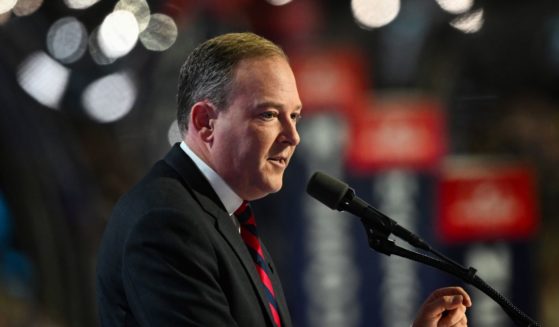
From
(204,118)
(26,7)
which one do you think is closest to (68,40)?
(26,7)

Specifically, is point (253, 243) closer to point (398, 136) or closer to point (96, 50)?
point (96, 50)

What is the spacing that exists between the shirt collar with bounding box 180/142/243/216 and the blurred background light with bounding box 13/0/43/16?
2434 millimetres

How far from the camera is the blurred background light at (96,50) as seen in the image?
12.6 ft

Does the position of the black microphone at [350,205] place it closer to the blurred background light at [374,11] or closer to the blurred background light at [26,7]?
the blurred background light at [26,7]

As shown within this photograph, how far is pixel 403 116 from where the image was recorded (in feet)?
14.9

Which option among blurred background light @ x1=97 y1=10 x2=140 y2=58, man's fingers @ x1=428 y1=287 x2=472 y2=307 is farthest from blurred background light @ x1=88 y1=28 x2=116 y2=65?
man's fingers @ x1=428 y1=287 x2=472 y2=307

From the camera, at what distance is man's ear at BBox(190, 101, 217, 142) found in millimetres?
1461

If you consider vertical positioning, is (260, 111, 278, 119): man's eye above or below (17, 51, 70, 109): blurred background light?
above

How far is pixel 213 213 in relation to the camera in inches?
55.4

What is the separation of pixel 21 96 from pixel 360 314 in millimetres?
1967

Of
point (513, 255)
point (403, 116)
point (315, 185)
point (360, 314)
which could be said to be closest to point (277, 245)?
point (360, 314)

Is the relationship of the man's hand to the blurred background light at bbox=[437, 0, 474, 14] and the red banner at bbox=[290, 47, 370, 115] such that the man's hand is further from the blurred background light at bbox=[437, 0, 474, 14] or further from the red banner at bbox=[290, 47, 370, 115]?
the blurred background light at bbox=[437, 0, 474, 14]

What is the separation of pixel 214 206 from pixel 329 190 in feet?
0.59

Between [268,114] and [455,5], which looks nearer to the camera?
[268,114]
